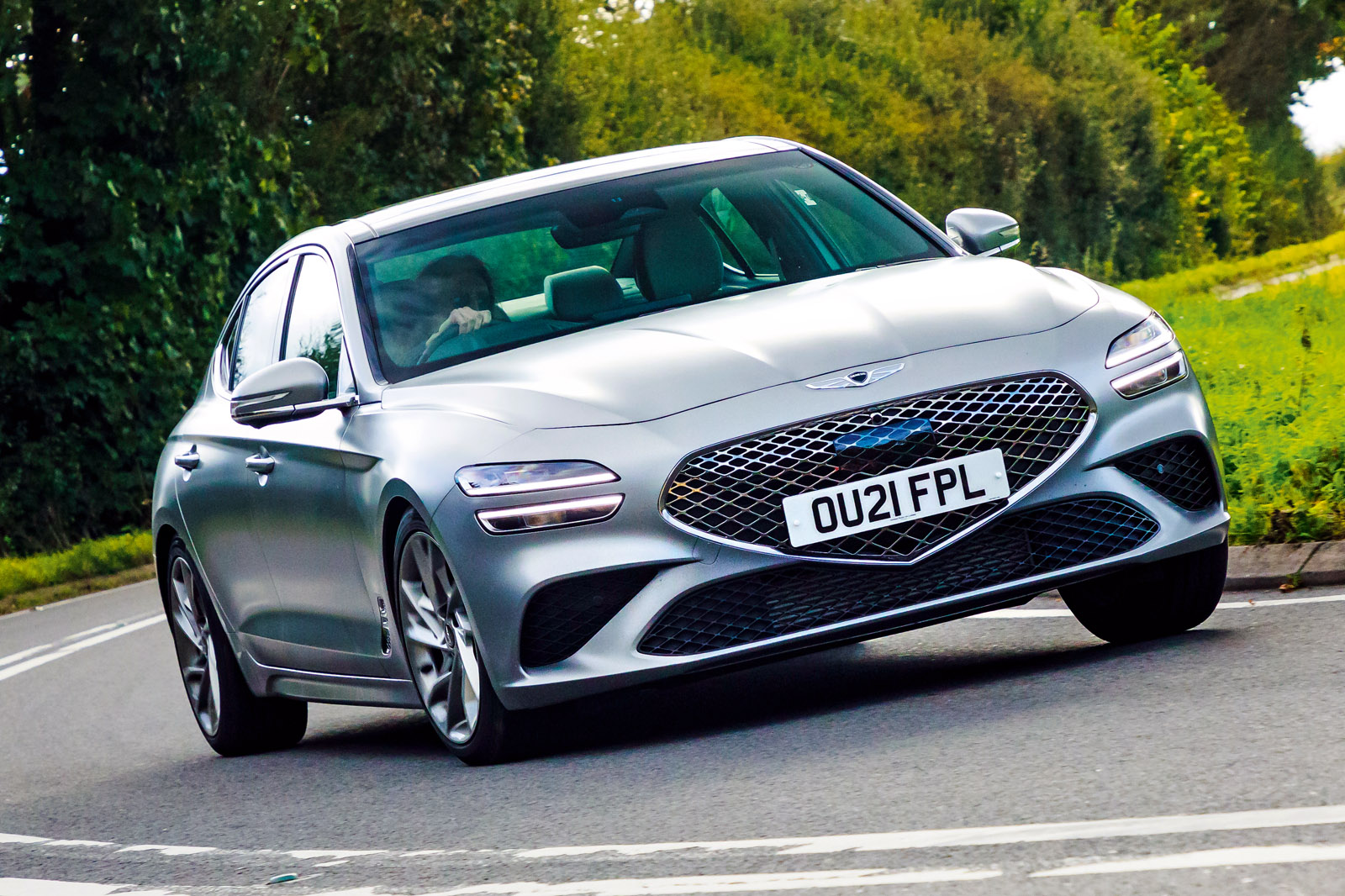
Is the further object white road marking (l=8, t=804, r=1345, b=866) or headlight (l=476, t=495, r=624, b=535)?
headlight (l=476, t=495, r=624, b=535)

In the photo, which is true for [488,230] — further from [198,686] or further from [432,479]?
[198,686]

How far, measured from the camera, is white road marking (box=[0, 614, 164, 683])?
13.0m

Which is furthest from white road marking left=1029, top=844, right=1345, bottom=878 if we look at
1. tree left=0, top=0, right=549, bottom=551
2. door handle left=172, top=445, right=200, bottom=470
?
tree left=0, top=0, right=549, bottom=551

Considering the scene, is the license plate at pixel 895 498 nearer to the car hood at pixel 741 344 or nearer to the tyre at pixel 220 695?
the car hood at pixel 741 344

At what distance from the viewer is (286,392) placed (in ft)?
22.1

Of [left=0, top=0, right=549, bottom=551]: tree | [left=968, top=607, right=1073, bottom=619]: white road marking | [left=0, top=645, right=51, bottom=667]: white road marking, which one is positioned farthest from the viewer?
[left=0, top=0, right=549, bottom=551]: tree

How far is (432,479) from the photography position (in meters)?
5.97

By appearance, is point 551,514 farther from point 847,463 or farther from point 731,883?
point 731,883

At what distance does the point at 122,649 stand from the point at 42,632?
225 centimetres

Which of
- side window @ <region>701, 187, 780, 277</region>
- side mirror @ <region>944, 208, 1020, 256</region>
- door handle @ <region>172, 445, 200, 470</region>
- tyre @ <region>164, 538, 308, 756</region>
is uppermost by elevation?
side window @ <region>701, 187, 780, 277</region>

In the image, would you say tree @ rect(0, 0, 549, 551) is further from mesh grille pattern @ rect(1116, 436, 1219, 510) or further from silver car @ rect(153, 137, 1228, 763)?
mesh grille pattern @ rect(1116, 436, 1219, 510)

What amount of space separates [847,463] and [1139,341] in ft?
3.55

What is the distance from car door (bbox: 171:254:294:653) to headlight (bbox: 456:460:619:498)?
1840 mm

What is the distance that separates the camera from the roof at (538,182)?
Answer: 739cm
